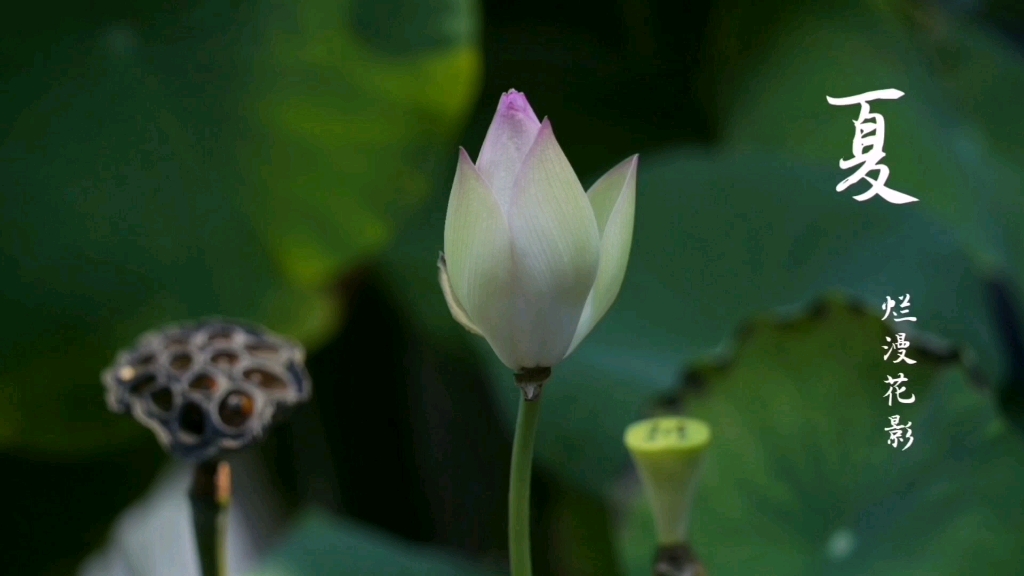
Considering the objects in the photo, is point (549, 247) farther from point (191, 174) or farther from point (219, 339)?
point (191, 174)

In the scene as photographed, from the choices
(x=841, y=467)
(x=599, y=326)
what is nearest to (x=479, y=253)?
(x=841, y=467)

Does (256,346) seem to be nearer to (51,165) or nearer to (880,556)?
(880,556)

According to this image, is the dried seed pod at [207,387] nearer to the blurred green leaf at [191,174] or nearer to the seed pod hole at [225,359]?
→ the seed pod hole at [225,359]

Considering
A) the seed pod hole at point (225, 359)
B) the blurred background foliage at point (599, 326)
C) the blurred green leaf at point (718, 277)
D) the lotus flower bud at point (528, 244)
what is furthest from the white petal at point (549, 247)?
the blurred green leaf at point (718, 277)

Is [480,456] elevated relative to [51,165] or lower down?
lower down

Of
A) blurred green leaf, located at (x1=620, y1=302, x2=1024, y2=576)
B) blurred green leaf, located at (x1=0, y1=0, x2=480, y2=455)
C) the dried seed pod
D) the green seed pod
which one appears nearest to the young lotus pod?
the green seed pod

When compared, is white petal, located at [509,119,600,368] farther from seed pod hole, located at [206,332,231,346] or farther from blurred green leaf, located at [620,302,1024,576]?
blurred green leaf, located at [620,302,1024,576]

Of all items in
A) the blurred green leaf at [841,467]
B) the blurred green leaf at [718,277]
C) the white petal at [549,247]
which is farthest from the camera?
the blurred green leaf at [718,277]

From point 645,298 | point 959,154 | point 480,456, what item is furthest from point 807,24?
point 480,456
